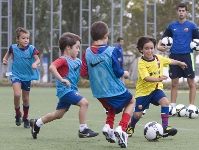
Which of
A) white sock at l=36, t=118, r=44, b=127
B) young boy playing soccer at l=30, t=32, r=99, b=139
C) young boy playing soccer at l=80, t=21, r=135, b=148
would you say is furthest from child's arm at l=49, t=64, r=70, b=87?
white sock at l=36, t=118, r=44, b=127

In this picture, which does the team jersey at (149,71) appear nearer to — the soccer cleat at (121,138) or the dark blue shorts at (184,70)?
the soccer cleat at (121,138)

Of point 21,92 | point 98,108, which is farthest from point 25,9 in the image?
point 21,92

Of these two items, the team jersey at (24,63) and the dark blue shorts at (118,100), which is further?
the team jersey at (24,63)

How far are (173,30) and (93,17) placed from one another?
1774 centimetres

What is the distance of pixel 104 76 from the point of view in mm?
7766

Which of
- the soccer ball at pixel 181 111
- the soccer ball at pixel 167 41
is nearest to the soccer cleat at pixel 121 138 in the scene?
the soccer ball at pixel 181 111

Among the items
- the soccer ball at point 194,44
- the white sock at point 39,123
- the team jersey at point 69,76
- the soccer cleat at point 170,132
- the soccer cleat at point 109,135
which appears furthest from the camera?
the soccer ball at point 194,44

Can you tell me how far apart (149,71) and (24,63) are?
2.64m

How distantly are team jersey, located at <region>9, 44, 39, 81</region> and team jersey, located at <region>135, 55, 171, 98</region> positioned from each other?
2.33 metres

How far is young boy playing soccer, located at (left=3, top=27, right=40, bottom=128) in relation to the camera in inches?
404

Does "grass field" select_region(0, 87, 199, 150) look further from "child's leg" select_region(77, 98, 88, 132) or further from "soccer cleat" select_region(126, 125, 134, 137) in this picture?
"child's leg" select_region(77, 98, 88, 132)

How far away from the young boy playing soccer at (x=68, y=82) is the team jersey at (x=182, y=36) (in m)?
4.58

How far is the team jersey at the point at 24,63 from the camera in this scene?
10.4 metres

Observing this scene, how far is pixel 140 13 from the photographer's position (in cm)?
3653
